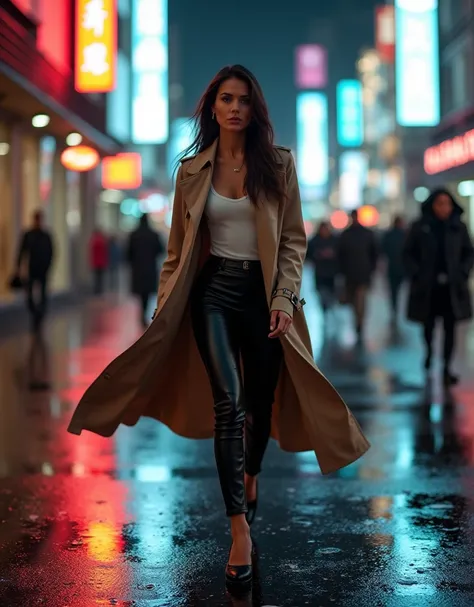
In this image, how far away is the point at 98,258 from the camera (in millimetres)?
28594

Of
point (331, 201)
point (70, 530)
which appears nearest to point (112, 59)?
point (70, 530)

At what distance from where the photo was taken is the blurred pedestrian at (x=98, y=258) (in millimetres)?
28242

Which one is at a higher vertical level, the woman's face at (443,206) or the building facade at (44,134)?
the building facade at (44,134)

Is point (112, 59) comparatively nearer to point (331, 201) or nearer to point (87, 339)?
point (87, 339)

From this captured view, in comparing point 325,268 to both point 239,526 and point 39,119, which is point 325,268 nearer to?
point 39,119

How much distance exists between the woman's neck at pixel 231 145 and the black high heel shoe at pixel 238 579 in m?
1.73

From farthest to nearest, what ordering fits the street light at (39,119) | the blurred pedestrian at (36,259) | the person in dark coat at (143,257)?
the street light at (39,119), the blurred pedestrian at (36,259), the person in dark coat at (143,257)

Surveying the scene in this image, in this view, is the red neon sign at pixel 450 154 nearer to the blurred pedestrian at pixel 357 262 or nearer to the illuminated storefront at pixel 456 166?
the illuminated storefront at pixel 456 166

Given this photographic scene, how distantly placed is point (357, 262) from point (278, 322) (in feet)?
38.1

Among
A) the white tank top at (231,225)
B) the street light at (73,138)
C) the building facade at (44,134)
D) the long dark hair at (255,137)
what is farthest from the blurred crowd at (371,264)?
the white tank top at (231,225)

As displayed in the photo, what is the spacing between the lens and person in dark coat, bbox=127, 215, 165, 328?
17281 mm

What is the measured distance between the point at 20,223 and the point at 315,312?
20.1ft

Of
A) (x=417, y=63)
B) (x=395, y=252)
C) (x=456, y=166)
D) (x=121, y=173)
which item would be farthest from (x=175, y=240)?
(x=121, y=173)

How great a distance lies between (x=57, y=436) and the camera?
7840 millimetres
